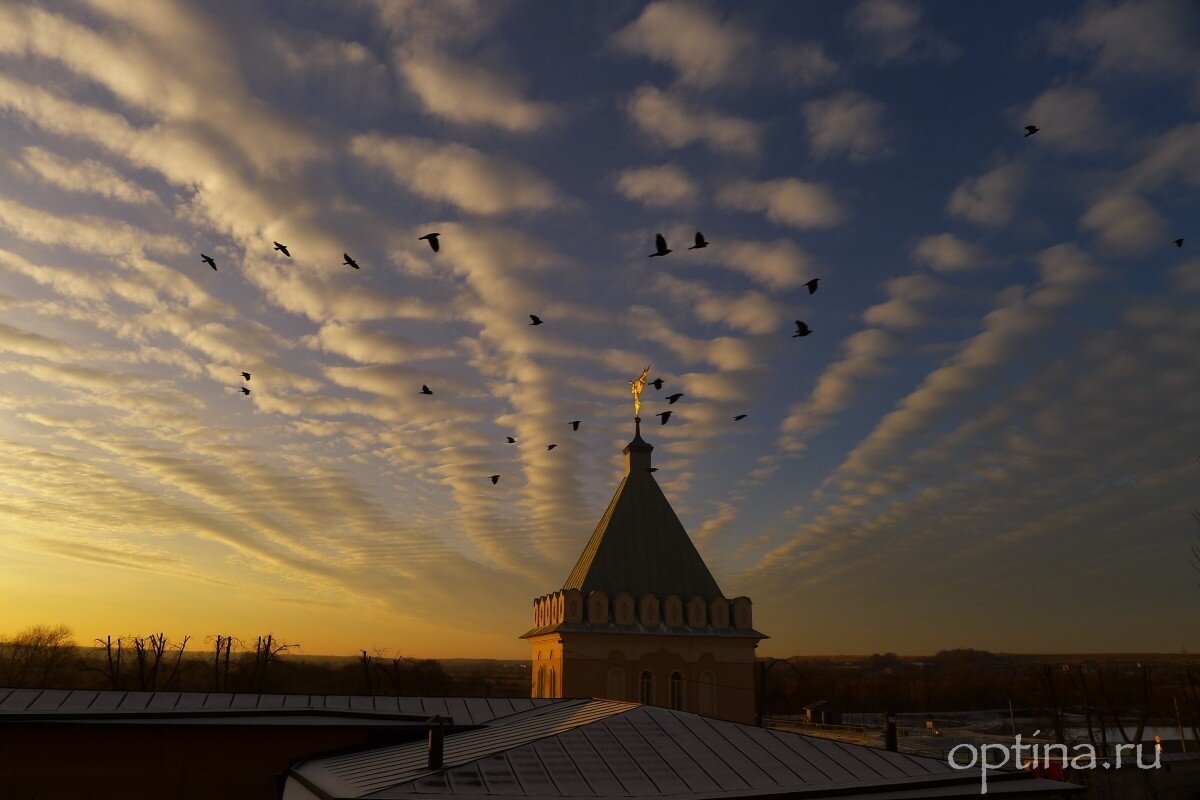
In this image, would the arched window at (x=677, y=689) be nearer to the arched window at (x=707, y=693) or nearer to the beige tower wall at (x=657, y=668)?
the beige tower wall at (x=657, y=668)

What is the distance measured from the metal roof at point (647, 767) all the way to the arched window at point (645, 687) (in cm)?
1188

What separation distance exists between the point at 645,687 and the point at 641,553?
517cm

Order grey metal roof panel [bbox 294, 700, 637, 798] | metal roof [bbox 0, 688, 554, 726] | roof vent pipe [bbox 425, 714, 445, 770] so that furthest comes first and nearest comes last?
metal roof [bbox 0, 688, 554, 726] < grey metal roof panel [bbox 294, 700, 637, 798] < roof vent pipe [bbox 425, 714, 445, 770]

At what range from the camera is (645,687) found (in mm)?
29188

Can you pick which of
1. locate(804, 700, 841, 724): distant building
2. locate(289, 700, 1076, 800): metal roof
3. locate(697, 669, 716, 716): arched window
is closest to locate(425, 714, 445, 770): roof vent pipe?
locate(289, 700, 1076, 800): metal roof

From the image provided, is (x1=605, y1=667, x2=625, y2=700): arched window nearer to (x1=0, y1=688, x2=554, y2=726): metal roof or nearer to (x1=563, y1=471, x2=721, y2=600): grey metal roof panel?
(x1=563, y1=471, x2=721, y2=600): grey metal roof panel

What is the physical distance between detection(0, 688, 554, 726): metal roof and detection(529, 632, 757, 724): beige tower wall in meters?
4.71

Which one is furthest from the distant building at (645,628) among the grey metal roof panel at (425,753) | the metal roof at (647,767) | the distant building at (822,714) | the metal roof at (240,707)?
the distant building at (822,714)

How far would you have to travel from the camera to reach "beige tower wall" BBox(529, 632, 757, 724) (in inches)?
1134

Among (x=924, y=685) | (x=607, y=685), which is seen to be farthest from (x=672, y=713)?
(x=924, y=685)

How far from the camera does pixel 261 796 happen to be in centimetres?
1919

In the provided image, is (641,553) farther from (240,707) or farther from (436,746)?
(436,746)

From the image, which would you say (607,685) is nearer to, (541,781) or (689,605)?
(689,605)

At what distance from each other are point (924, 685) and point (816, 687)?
24417 millimetres
